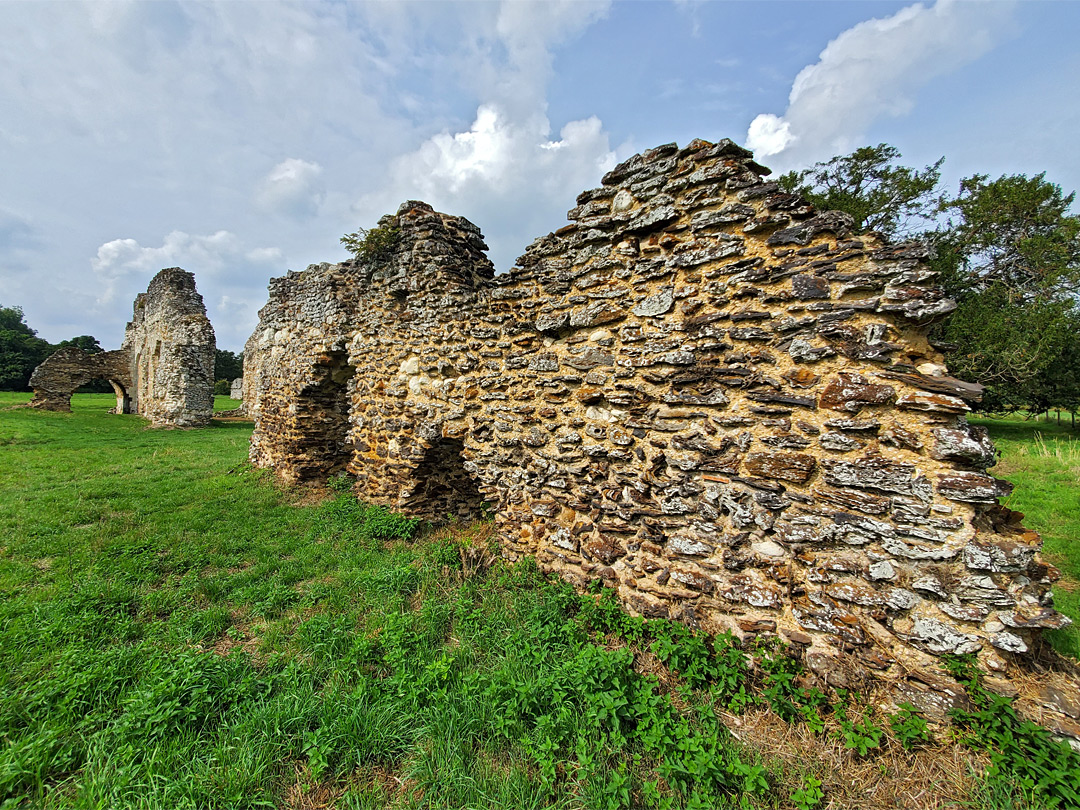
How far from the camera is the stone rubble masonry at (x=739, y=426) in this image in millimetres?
2508

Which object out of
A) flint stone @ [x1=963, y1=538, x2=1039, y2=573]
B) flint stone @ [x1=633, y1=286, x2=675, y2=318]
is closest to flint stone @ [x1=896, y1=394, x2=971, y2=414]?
flint stone @ [x1=963, y1=538, x2=1039, y2=573]

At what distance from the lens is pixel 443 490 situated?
624 cm

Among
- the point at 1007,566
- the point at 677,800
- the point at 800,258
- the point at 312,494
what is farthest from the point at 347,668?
the point at 312,494

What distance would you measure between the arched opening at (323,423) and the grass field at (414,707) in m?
3.47

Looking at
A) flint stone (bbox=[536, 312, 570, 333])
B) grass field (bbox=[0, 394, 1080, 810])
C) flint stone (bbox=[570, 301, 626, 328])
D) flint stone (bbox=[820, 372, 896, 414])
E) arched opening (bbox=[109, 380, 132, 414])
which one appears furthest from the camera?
arched opening (bbox=[109, 380, 132, 414])

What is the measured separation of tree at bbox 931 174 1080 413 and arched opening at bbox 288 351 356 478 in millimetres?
17604

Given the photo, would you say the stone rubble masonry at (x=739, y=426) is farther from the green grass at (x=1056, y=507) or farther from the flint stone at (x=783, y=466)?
the green grass at (x=1056, y=507)

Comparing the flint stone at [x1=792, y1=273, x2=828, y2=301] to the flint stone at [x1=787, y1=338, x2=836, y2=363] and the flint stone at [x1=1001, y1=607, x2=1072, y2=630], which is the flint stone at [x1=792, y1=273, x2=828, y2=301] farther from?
the flint stone at [x1=1001, y1=607, x2=1072, y2=630]

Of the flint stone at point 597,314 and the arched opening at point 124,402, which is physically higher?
the flint stone at point 597,314

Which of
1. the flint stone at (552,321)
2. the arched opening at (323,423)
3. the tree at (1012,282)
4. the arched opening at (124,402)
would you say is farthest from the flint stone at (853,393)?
the arched opening at (124,402)

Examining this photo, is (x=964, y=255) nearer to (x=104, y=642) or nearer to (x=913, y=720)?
(x=913, y=720)

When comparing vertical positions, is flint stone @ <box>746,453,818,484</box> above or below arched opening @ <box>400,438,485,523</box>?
above

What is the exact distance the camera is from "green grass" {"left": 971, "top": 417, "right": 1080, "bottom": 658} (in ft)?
11.9

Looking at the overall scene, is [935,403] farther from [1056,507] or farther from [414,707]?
[1056,507]
